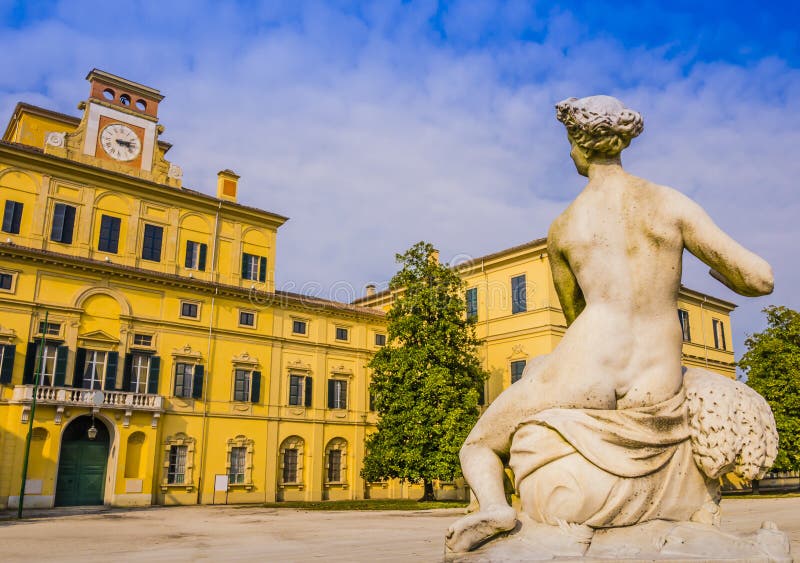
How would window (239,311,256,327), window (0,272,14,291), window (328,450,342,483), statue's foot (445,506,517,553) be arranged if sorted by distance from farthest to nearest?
window (328,450,342,483)
window (239,311,256,327)
window (0,272,14,291)
statue's foot (445,506,517,553)

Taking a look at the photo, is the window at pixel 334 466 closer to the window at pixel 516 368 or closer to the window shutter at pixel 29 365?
the window at pixel 516 368

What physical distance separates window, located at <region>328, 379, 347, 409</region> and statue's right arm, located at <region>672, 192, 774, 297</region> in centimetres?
3353

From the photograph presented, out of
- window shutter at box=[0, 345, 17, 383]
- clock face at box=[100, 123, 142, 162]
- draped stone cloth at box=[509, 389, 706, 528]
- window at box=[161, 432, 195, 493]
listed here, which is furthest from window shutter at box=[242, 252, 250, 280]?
draped stone cloth at box=[509, 389, 706, 528]

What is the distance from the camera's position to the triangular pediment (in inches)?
1093

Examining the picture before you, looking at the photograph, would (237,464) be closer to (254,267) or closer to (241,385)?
(241,385)

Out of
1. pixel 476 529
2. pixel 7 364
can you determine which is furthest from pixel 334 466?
pixel 476 529

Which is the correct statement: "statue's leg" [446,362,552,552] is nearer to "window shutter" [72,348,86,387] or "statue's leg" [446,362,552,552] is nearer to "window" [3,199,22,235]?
"window shutter" [72,348,86,387]

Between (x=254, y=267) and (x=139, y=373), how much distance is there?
803 centimetres

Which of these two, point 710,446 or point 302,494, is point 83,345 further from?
point 710,446

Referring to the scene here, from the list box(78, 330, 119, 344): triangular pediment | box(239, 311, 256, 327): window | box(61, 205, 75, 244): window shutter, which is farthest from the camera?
box(239, 311, 256, 327): window

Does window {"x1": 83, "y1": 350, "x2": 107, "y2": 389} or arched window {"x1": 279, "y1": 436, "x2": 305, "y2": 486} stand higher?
window {"x1": 83, "y1": 350, "x2": 107, "y2": 389}

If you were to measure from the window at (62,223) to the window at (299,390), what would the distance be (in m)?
12.4

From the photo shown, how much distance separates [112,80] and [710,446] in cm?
3402

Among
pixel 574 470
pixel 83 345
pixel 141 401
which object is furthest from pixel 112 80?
pixel 574 470
